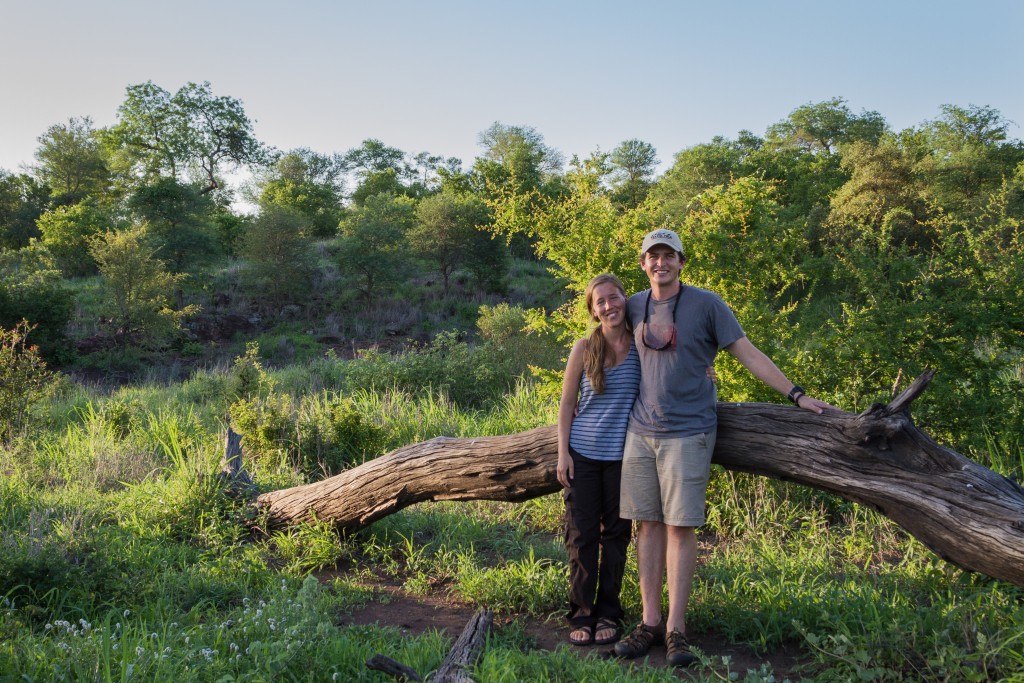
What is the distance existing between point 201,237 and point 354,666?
30.1 meters

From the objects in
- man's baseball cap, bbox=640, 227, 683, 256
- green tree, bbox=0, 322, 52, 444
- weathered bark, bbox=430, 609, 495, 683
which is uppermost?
man's baseball cap, bbox=640, 227, 683, 256

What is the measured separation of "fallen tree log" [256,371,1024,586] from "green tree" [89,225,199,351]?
19.6m

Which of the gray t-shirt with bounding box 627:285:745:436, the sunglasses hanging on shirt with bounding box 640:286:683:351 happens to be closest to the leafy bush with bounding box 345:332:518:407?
the sunglasses hanging on shirt with bounding box 640:286:683:351

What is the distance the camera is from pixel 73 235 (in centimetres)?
3106

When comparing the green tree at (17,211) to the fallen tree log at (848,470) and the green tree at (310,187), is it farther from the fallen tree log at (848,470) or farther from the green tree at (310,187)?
the fallen tree log at (848,470)

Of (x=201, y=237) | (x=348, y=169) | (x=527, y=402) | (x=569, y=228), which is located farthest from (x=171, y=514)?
(x=348, y=169)

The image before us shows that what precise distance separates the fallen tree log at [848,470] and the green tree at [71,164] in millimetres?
46241

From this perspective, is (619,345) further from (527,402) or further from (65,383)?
(65,383)

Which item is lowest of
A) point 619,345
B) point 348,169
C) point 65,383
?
point 65,383

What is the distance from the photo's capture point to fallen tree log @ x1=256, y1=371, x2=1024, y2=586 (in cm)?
321

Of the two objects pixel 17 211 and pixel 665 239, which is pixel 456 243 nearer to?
pixel 17 211

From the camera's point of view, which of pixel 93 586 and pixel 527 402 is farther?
pixel 527 402

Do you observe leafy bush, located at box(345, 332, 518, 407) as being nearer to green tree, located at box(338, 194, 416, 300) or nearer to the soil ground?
the soil ground

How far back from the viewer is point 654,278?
12.6ft
